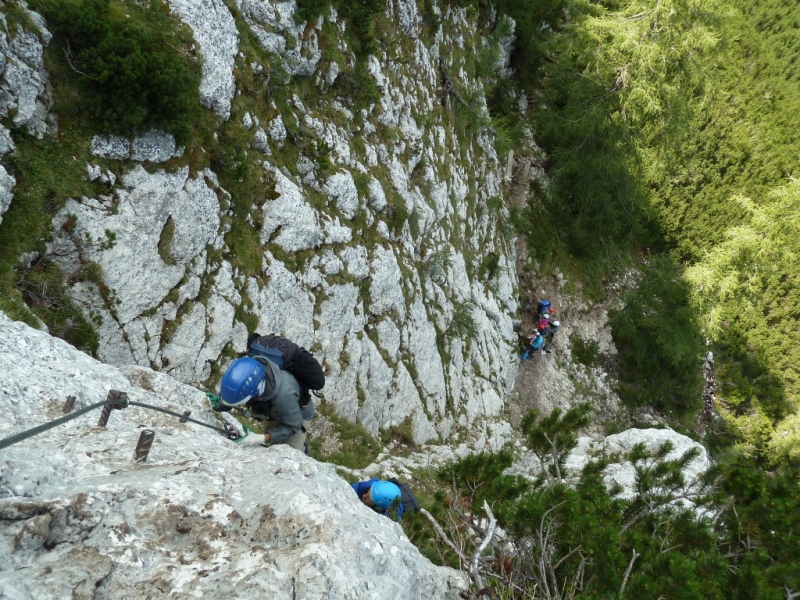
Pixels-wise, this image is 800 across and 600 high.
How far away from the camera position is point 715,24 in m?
15.7

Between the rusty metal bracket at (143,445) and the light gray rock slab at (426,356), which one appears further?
the light gray rock slab at (426,356)

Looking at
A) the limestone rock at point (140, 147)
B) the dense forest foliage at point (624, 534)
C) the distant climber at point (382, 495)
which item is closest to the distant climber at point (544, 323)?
the dense forest foliage at point (624, 534)

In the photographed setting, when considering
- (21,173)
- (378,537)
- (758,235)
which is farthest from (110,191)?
(758,235)

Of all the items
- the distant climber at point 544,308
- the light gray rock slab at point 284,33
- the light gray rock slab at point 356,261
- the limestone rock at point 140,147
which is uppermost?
the light gray rock slab at point 284,33

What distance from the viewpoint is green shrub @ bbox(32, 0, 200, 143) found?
612 centimetres

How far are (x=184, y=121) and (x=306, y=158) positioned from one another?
317 centimetres

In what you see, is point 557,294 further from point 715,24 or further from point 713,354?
point 713,354

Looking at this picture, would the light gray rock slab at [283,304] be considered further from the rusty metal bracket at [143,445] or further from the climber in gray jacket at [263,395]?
the rusty metal bracket at [143,445]

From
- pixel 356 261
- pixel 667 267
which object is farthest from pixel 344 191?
pixel 667 267

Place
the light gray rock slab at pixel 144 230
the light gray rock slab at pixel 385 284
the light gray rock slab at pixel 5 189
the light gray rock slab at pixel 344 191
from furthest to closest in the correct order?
the light gray rock slab at pixel 385 284 < the light gray rock slab at pixel 344 191 < the light gray rock slab at pixel 144 230 < the light gray rock slab at pixel 5 189

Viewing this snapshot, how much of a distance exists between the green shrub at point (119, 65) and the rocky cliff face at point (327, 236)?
0.30 m

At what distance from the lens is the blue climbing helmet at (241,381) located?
4.42 metres

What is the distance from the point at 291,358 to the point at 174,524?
2545mm

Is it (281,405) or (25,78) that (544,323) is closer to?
(281,405)
